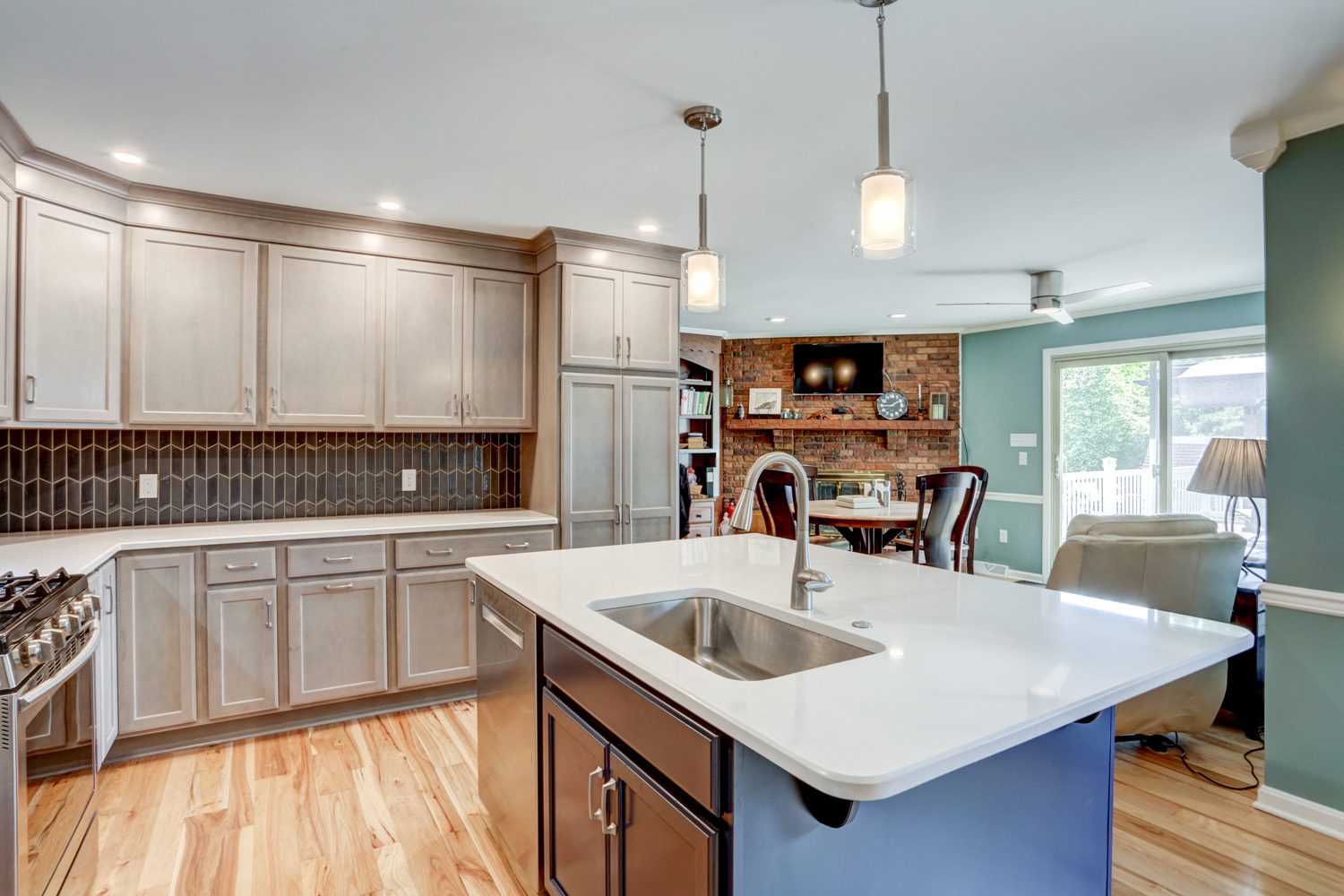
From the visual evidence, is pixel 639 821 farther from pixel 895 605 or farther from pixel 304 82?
pixel 304 82

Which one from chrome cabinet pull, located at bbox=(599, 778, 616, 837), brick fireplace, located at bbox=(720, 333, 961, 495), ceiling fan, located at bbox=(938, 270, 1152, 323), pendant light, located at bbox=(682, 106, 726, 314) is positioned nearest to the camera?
chrome cabinet pull, located at bbox=(599, 778, 616, 837)

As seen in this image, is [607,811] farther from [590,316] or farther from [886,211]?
[590,316]

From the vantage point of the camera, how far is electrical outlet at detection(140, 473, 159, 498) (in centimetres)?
322

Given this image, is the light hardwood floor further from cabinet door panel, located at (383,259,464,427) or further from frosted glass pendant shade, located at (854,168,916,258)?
frosted glass pendant shade, located at (854,168,916,258)

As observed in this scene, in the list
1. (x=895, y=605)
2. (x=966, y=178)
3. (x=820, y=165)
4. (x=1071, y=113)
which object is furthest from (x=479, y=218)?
(x=895, y=605)

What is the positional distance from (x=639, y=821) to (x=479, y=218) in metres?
2.90

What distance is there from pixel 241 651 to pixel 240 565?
368 millimetres

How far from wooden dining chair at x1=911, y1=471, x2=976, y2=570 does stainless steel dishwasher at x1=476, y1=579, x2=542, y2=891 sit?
8.77 feet

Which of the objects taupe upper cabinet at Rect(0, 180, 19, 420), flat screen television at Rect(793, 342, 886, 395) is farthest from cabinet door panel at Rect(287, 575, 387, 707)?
flat screen television at Rect(793, 342, 886, 395)

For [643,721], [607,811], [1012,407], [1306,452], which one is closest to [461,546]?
[607,811]

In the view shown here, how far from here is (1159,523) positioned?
114 inches

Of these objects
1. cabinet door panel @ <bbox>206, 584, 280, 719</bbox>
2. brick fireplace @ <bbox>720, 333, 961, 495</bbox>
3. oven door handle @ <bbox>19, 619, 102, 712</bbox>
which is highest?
brick fireplace @ <bbox>720, 333, 961, 495</bbox>

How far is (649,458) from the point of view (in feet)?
12.9

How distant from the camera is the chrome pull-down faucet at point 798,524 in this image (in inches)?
59.5
